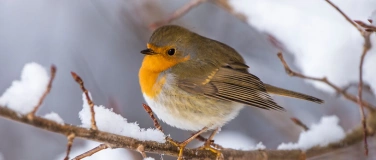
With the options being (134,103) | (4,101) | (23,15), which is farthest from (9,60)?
(4,101)

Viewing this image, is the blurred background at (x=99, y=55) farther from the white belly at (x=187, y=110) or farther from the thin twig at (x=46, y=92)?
the thin twig at (x=46, y=92)

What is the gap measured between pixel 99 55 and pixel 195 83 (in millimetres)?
2900

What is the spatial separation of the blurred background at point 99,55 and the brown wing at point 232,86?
3.84 feet

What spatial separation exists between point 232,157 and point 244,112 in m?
2.66

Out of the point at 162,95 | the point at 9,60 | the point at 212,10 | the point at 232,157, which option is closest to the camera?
the point at 232,157

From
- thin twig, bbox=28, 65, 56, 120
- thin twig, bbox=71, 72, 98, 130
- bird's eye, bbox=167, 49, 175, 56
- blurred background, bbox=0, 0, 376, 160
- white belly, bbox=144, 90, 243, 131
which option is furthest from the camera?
blurred background, bbox=0, 0, 376, 160

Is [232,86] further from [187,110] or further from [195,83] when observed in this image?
[187,110]

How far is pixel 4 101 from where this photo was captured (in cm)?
156

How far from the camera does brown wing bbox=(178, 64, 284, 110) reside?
287 centimetres

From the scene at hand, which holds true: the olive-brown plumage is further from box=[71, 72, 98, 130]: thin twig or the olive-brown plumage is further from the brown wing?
box=[71, 72, 98, 130]: thin twig

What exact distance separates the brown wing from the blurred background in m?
1.17

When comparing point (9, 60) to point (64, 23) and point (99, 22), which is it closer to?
point (64, 23)

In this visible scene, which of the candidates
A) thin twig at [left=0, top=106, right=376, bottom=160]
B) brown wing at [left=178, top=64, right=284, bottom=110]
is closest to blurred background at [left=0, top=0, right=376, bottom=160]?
brown wing at [left=178, top=64, right=284, bottom=110]

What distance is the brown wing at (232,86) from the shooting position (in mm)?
2869
